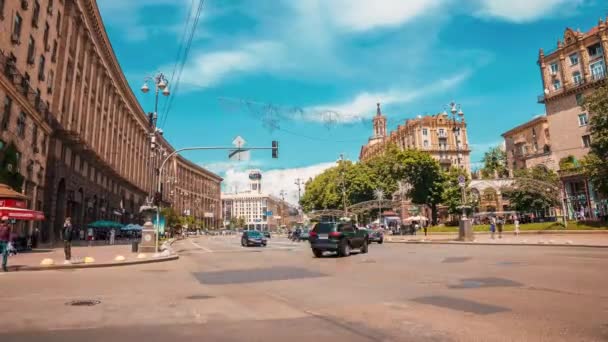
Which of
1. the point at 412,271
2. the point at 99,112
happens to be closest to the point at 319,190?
the point at 99,112

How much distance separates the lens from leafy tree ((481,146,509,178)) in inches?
3492

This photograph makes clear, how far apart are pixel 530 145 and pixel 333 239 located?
73.2 m

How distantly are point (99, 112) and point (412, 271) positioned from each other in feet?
175

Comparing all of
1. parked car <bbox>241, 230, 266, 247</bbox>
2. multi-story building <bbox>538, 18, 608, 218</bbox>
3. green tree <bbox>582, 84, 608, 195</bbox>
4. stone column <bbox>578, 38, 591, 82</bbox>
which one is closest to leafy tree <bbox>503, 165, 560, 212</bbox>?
multi-story building <bbox>538, 18, 608, 218</bbox>

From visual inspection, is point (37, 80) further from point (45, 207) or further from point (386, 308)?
point (386, 308)

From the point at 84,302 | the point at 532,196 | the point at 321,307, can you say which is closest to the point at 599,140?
the point at 532,196

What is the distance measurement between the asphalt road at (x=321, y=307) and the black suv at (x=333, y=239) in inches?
328

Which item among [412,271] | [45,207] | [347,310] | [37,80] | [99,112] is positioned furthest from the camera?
[99,112]

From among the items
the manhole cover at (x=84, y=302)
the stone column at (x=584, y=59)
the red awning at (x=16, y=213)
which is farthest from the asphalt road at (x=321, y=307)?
the stone column at (x=584, y=59)

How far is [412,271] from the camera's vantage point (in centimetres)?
1354

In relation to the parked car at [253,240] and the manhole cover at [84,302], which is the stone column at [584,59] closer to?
the parked car at [253,240]

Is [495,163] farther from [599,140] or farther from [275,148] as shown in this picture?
[275,148]

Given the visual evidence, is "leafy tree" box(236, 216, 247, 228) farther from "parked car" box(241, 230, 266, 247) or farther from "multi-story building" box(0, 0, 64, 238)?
"multi-story building" box(0, 0, 64, 238)

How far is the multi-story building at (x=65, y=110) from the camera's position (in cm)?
3022
